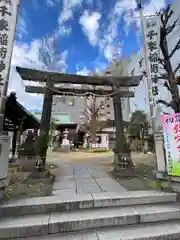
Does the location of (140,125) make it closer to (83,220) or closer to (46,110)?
(46,110)

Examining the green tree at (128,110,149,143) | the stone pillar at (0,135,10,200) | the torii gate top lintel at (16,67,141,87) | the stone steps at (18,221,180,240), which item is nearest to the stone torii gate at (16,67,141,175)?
the torii gate top lintel at (16,67,141,87)

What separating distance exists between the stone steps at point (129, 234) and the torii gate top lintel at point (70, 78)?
15.0 ft

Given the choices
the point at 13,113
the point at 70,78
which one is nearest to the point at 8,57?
the point at 70,78

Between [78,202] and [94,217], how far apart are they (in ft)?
1.45

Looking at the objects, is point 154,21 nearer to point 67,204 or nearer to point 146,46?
point 146,46

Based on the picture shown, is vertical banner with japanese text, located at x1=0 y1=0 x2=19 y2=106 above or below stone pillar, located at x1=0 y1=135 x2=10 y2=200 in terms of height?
above

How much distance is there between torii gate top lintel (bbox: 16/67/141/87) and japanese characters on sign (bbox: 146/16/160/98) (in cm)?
166

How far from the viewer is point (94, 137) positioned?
18.5 m

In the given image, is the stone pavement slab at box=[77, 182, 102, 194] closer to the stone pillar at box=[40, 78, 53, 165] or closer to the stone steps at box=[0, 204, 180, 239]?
the stone steps at box=[0, 204, 180, 239]

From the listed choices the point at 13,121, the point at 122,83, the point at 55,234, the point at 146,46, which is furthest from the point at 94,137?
the point at 55,234

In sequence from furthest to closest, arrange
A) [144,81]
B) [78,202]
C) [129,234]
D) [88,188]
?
[144,81] → [88,188] → [78,202] → [129,234]

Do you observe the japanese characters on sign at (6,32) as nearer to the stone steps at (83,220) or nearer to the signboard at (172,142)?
A: the stone steps at (83,220)

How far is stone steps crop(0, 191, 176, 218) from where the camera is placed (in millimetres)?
2934

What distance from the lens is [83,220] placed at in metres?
2.72
